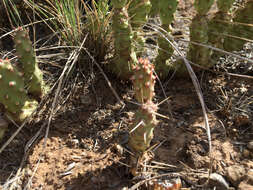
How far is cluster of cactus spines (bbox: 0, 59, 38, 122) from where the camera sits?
1.23 m

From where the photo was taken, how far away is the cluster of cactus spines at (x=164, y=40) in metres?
1.40

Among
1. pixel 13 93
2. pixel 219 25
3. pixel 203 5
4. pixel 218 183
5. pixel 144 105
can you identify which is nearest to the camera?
pixel 144 105

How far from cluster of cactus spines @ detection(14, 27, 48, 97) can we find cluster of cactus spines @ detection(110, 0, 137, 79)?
43 cm

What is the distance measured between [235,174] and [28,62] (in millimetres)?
1100

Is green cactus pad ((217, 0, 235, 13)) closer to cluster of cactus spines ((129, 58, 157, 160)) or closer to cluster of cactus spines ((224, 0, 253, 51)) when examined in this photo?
cluster of cactus spines ((224, 0, 253, 51))

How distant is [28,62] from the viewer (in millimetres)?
1362

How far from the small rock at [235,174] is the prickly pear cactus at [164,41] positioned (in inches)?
26.3

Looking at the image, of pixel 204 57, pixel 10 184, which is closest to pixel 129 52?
pixel 204 57

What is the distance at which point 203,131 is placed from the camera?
4.48ft

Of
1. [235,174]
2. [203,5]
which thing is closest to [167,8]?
[203,5]

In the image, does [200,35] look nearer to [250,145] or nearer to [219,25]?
[219,25]

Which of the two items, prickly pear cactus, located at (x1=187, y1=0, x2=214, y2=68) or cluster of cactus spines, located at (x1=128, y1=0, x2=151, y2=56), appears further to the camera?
cluster of cactus spines, located at (x1=128, y1=0, x2=151, y2=56)

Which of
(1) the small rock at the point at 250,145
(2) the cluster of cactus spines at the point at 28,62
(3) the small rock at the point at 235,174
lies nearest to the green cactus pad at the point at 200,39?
(1) the small rock at the point at 250,145

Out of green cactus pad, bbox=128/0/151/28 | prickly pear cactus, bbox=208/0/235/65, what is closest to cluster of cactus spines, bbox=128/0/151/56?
green cactus pad, bbox=128/0/151/28
